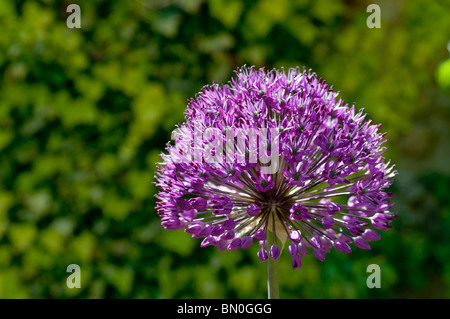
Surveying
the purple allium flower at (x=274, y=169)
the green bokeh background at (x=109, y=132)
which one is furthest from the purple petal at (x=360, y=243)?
the green bokeh background at (x=109, y=132)

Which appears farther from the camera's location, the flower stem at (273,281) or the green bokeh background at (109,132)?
the green bokeh background at (109,132)

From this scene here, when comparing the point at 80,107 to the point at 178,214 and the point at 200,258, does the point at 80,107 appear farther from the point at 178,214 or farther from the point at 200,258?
the point at 178,214

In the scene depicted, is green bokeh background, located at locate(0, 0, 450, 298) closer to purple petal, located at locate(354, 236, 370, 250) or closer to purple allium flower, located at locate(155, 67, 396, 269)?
purple allium flower, located at locate(155, 67, 396, 269)

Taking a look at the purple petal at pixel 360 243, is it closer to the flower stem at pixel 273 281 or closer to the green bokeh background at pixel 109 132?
the flower stem at pixel 273 281

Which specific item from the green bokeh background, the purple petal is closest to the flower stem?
the purple petal

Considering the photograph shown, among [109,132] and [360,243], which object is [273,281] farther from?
[109,132]

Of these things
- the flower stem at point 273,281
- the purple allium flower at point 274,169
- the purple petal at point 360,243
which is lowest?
the flower stem at point 273,281

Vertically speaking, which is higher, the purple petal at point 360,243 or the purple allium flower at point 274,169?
the purple allium flower at point 274,169

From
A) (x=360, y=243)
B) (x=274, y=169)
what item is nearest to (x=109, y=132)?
(x=274, y=169)
